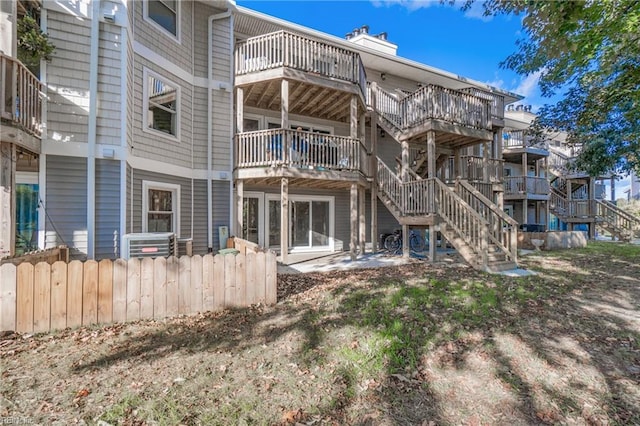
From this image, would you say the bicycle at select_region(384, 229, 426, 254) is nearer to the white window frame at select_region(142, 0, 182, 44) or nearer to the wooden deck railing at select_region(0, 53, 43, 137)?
the white window frame at select_region(142, 0, 182, 44)

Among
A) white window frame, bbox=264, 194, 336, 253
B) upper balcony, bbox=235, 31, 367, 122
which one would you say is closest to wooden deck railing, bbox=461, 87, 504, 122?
upper balcony, bbox=235, 31, 367, 122

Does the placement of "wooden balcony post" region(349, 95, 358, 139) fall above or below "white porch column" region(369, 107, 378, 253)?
above

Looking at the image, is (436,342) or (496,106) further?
(496,106)

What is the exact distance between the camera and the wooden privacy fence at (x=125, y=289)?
4.12 m

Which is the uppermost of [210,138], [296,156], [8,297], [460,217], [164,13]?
[164,13]

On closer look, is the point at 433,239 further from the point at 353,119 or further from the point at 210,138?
the point at 210,138

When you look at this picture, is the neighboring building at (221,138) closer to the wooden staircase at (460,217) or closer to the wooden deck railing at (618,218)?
the wooden staircase at (460,217)

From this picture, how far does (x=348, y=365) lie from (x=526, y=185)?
18362 millimetres

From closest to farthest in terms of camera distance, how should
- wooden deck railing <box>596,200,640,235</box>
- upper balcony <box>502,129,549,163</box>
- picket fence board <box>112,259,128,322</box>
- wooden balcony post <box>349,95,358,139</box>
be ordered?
picket fence board <box>112,259,128,322</box>, wooden balcony post <box>349,95,358,139</box>, wooden deck railing <box>596,200,640,235</box>, upper balcony <box>502,129,549,163</box>

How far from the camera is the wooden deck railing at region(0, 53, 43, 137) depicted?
16.3 feet

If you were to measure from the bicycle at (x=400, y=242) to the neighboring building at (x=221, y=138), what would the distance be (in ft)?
2.35

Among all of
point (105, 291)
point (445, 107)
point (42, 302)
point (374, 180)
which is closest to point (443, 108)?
point (445, 107)

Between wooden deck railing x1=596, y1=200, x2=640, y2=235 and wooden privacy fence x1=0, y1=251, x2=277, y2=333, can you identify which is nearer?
wooden privacy fence x1=0, y1=251, x2=277, y2=333

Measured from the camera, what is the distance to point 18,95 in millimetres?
5367
